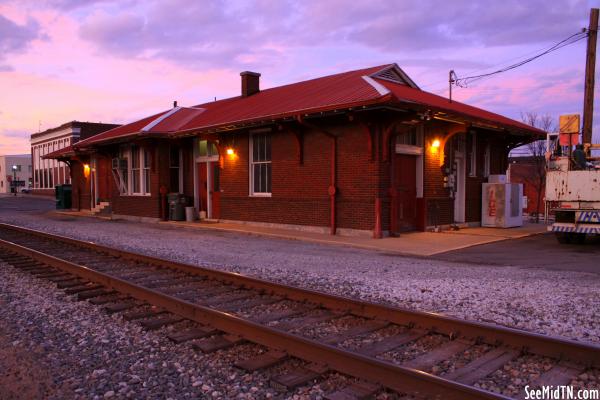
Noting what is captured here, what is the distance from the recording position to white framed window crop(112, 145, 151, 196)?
2064 cm

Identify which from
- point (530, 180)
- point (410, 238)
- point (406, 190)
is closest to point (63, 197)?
point (406, 190)

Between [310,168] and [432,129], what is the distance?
4193 millimetres

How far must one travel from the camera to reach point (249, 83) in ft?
72.0

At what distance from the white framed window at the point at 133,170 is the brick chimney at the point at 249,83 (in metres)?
5.31

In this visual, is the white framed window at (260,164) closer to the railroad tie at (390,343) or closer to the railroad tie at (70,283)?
the railroad tie at (70,283)

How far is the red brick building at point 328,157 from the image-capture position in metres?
13.1

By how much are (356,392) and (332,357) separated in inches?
17.4

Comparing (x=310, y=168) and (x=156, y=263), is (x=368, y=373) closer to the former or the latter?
(x=156, y=263)

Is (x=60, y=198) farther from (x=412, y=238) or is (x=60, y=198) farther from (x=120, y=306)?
(x=120, y=306)

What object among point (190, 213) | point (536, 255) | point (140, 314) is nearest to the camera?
point (140, 314)

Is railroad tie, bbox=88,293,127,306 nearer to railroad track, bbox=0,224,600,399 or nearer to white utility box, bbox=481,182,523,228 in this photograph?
railroad track, bbox=0,224,600,399

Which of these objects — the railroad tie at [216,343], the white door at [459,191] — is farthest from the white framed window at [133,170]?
the railroad tie at [216,343]

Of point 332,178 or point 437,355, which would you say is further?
point 332,178

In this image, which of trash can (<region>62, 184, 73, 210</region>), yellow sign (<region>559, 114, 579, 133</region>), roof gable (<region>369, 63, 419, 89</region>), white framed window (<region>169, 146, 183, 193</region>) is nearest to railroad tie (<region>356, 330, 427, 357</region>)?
yellow sign (<region>559, 114, 579, 133</region>)
